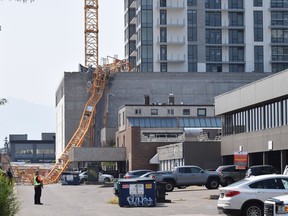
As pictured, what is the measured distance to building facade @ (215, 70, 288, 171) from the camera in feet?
192

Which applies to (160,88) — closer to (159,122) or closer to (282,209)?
(159,122)

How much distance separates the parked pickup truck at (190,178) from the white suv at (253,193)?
27828 mm

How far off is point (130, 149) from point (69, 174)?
394 inches

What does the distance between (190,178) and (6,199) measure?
35.4 meters

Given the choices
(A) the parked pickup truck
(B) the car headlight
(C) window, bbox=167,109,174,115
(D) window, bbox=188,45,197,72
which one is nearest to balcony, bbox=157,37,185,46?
(D) window, bbox=188,45,197,72

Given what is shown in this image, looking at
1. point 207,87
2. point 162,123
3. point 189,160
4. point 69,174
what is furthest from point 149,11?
point 189,160

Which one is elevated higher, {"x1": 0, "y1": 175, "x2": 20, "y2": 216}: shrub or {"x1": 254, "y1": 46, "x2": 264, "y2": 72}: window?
{"x1": 254, "y1": 46, "x2": 264, "y2": 72}: window

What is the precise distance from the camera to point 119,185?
37469 mm

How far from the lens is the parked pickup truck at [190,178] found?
181ft

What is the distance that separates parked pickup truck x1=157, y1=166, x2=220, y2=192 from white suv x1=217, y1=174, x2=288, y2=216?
27.8m

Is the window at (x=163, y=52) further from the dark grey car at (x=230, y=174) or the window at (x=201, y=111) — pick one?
the dark grey car at (x=230, y=174)

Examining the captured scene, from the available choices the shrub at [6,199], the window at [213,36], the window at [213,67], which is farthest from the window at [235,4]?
the shrub at [6,199]

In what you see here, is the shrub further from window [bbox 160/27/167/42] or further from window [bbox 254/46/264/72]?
window [bbox 254/46/264/72]

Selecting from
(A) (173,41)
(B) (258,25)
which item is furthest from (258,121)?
(B) (258,25)
